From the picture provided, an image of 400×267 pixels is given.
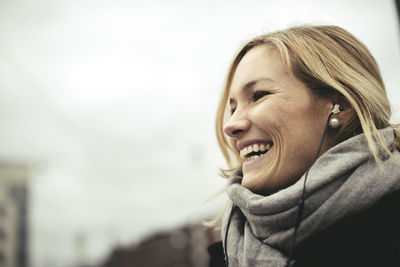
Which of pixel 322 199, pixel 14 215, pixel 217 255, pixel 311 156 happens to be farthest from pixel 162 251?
pixel 322 199

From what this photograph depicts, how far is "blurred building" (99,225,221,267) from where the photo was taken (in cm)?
4088

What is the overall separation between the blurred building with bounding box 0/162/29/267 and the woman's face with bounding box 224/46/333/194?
6807 centimetres

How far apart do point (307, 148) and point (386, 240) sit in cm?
45

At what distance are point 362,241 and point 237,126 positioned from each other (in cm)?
67

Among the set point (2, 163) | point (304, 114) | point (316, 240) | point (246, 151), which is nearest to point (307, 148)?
point (304, 114)

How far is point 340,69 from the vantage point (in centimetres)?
161

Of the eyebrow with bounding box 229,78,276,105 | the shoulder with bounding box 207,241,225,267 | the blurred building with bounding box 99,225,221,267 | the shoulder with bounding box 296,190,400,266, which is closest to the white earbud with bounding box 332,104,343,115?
the eyebrow with bounding box 229,78,276,105

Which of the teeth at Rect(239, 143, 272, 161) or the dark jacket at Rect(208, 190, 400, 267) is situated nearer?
the dark jacket at Rect(208, 190, 400, 267)

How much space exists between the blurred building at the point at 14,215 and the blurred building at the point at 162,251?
65.9 feet

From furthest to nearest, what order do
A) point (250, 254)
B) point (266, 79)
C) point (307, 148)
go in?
point (266, 79) < point (307, 148) < point (250, 254)

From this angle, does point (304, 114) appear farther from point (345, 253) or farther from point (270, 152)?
point (345, 253)

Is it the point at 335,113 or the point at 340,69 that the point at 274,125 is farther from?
the point at 340,69

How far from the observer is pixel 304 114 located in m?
1.58

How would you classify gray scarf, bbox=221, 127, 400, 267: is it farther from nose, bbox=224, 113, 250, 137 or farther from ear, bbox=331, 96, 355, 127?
nose, bbox=224, 113, 250, 137
